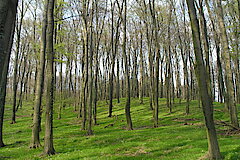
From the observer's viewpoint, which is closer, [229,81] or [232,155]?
[232,155]

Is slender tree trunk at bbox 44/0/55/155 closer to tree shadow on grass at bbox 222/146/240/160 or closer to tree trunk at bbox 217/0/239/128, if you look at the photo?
tree shadow on grass at bbox 222/146/240/160

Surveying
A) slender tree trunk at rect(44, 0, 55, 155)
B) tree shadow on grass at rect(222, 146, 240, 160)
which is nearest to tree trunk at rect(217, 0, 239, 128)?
tree shadow on grass at rect(222, 146, 240, 160)

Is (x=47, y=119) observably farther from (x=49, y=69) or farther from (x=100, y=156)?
(x=100, y=156)

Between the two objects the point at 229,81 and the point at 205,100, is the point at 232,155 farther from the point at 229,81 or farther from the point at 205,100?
the point at 229,81

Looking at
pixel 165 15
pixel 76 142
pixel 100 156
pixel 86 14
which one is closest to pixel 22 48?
pixel 86 14

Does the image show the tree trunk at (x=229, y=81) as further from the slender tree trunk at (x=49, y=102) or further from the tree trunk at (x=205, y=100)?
the slender tree trunk at (x=49, y=102)

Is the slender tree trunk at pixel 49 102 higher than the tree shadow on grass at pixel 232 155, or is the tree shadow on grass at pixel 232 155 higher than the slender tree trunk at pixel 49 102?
the slender tree trunk at pixel 49 102

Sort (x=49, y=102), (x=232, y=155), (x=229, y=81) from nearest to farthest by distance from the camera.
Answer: (x=232, y=155) → (x=49, y=102) → (x=229, y=81)

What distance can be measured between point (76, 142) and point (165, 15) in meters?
24.2

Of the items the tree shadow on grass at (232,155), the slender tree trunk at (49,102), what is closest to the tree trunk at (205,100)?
the tree shadow on grass at (232,155)

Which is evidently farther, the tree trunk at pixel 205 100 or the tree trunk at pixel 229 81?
the tree trunk at pixel 229 81

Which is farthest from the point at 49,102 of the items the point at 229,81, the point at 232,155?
the point at 229,81

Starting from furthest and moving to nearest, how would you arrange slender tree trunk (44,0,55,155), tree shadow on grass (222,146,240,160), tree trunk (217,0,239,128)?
1. tree trunk (217,0,239,128)
2. slender tree trunk (44,0,55,155)
3. tree shadow on grass (222,146,240,160)

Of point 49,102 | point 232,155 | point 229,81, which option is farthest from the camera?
point 229,81
